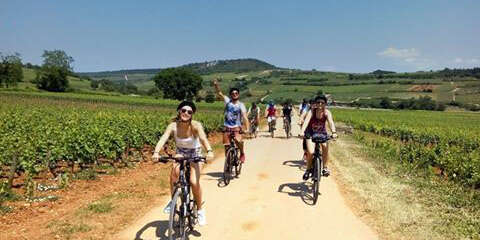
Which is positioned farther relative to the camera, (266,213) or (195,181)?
(266,213)

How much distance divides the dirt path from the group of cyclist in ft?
1.75

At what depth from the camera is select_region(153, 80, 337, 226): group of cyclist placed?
6504 mm

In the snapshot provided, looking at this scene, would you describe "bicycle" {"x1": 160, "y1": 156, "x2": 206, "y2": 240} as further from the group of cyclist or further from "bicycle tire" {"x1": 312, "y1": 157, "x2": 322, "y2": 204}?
"bicycle tire" {"x1": 312, "y1": 157, "x2": 322, "y2": 204}

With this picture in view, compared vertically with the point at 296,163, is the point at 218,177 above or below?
above

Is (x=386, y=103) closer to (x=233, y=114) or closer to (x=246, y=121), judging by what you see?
(x=233, y=114)

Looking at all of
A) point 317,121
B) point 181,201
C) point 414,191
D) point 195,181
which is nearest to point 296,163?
point 414,191

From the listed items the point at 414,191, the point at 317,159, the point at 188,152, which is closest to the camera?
the point at 188,152

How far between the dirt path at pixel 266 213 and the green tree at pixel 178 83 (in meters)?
103

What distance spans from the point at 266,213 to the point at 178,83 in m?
108

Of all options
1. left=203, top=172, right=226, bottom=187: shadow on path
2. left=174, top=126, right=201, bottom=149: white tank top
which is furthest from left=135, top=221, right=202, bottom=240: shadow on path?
left=203, top=172, right=226, bottom=187: shadow on path

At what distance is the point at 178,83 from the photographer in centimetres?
11406

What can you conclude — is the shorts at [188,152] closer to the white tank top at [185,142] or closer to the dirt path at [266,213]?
the white tank top at [185,142]

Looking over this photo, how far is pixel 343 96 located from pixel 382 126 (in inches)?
3583

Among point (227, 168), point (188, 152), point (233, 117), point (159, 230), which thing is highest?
point (233, 117)
